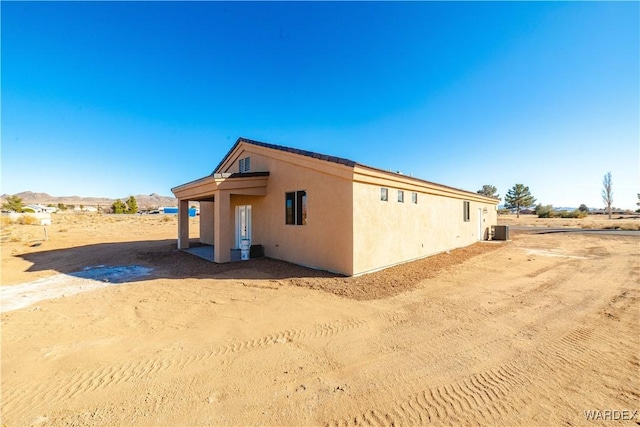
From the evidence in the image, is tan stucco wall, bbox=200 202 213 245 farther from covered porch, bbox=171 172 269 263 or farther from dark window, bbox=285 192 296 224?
dark window, bbox=285 192 296 224

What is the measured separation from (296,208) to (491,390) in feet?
25.1

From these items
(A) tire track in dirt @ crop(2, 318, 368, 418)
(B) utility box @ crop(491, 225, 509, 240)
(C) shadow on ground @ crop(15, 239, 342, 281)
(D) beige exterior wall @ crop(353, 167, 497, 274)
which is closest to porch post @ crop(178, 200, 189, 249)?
(C) shadow on ground @ crop(15, 239, 342, 281)

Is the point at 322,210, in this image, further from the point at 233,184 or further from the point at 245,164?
the point at 245,164

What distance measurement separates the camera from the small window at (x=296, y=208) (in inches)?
370

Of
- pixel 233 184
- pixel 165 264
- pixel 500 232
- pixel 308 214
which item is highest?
pixel 233 184

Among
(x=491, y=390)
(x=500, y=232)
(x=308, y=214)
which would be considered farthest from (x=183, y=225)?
(x=500, y=232)

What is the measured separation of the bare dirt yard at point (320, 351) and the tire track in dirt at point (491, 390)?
2cm

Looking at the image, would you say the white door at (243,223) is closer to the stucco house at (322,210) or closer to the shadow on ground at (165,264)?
the stucco house at (322,210)

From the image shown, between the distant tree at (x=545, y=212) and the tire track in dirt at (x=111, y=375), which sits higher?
the distant tree at (x=545, y=212)

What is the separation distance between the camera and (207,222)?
1575 centimetres

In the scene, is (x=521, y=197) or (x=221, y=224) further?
(x=521, y=197)

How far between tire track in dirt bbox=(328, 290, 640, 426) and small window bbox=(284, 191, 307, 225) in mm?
6756

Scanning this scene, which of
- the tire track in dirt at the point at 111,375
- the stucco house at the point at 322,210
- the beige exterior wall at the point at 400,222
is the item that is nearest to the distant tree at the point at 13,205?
the stucco house at the point at 322,210

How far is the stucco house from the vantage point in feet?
26.7
